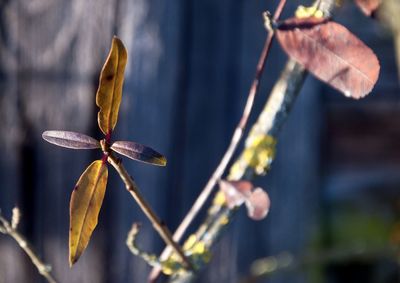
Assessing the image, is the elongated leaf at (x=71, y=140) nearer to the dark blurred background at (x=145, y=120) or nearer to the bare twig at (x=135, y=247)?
the bare twig at (x=135, y=247)

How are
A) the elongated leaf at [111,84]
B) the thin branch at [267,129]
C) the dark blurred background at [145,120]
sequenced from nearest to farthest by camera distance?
the elongated leaf at [111,84]
the thin branch at [267,129]
the dark blurred background at [145,120]

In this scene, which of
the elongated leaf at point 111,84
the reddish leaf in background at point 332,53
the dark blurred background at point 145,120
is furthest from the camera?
the dark blurred background at point 145,120

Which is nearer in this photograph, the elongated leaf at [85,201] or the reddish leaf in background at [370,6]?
the elongated leaf at [85,201]

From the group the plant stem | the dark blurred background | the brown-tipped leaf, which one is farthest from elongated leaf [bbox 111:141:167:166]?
the dark blurred background

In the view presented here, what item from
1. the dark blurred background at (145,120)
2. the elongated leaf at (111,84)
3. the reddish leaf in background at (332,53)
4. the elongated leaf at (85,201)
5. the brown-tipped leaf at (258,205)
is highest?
the elongated leaf at (111,84)

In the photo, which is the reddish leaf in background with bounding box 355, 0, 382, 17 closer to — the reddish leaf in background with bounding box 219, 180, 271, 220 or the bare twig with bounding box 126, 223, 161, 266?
the reddish leaf in background with bounding box 219, 180, 271, 220

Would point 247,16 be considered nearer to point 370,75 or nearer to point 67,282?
point 67,282

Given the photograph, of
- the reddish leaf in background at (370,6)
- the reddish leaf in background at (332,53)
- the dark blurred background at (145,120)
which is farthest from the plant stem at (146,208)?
the dark blurred background at (145,120)
